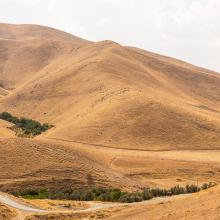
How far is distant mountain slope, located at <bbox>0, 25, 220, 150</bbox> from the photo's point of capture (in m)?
106

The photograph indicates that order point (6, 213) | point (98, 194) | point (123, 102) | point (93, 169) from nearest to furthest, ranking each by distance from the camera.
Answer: point (6, 213), point (98, 194), point (93, 169), point (123, 102)

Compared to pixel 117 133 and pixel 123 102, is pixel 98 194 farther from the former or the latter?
pixel 123 102

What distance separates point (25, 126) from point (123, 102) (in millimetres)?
23995

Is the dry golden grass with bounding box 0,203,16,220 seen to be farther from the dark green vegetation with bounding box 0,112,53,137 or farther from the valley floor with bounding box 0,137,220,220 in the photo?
the dark green vegetation with bounding box 0,112,53,137

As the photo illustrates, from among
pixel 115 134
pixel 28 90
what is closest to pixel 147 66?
pixel 28 90

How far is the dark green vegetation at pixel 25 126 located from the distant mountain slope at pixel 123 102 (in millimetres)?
3693

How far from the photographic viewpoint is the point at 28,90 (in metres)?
159

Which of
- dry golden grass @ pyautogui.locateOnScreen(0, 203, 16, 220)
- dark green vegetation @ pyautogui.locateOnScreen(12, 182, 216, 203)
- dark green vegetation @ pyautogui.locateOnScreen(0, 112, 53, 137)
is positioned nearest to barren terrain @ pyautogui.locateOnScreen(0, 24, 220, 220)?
dry golden grass @ pyautogui.locateOnScreen(0, 203, 16, 220)

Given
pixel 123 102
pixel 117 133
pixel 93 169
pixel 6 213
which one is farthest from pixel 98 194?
pixel 123 102

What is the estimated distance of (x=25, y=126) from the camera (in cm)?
Result: 12094

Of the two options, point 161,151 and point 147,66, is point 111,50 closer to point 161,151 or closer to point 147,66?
point 147,66

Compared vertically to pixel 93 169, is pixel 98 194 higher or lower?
lower

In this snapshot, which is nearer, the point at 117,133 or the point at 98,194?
the point at 98,194

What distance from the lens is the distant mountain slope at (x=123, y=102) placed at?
346ft
